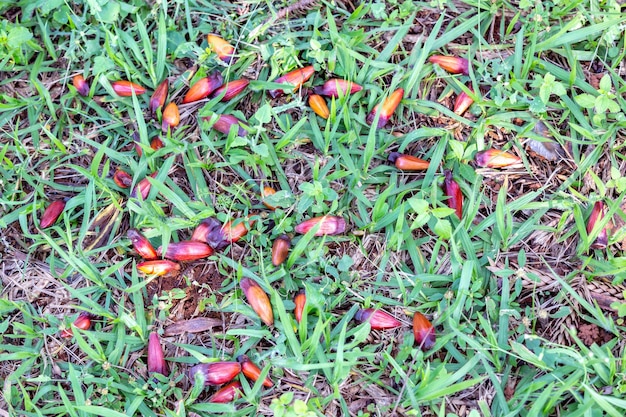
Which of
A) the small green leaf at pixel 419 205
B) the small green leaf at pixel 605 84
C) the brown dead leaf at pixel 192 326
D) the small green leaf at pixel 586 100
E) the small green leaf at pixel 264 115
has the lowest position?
the brown dead leaf at pixel 192 326

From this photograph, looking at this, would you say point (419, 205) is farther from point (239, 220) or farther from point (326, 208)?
→ point (239, 220)

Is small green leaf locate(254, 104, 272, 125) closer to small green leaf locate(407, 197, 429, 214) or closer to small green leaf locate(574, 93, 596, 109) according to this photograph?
small green leaf locate(407, 197, 429, 214)

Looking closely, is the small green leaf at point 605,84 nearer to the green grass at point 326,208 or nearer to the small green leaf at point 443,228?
the green grass at point 326,208

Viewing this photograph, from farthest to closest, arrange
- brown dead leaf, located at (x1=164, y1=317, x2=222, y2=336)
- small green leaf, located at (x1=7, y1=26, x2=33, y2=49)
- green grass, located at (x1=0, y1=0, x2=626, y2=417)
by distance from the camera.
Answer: small green leaf, located at (x1=7, y1=26, x2=33, y2=49), brown dead leaf, located at (x1=164, y1=317, x2=222, y2=336), green grass, located at (x1=0, y1=0, x2=626, y2=417)

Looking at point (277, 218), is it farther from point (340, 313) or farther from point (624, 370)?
point (624, 370)

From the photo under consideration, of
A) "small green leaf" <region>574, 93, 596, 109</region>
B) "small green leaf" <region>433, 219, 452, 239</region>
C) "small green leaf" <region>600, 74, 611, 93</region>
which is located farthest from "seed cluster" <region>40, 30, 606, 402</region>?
"small green leaf" <region>600, 74, 611, 93</region>

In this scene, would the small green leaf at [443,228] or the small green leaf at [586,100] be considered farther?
the small green leaf at [586,100]

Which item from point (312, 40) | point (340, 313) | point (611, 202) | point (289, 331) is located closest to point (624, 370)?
point (611, 202)

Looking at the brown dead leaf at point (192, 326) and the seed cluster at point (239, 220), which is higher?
the seed cluster at point (239, 220)

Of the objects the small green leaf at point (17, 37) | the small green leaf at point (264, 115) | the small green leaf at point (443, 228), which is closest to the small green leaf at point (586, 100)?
the small green leaf at point (443, 228)

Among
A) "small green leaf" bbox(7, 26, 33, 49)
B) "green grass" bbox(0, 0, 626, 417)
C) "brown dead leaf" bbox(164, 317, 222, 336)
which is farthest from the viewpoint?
"small green leaf" bbox(7, 26, 33, 49)
